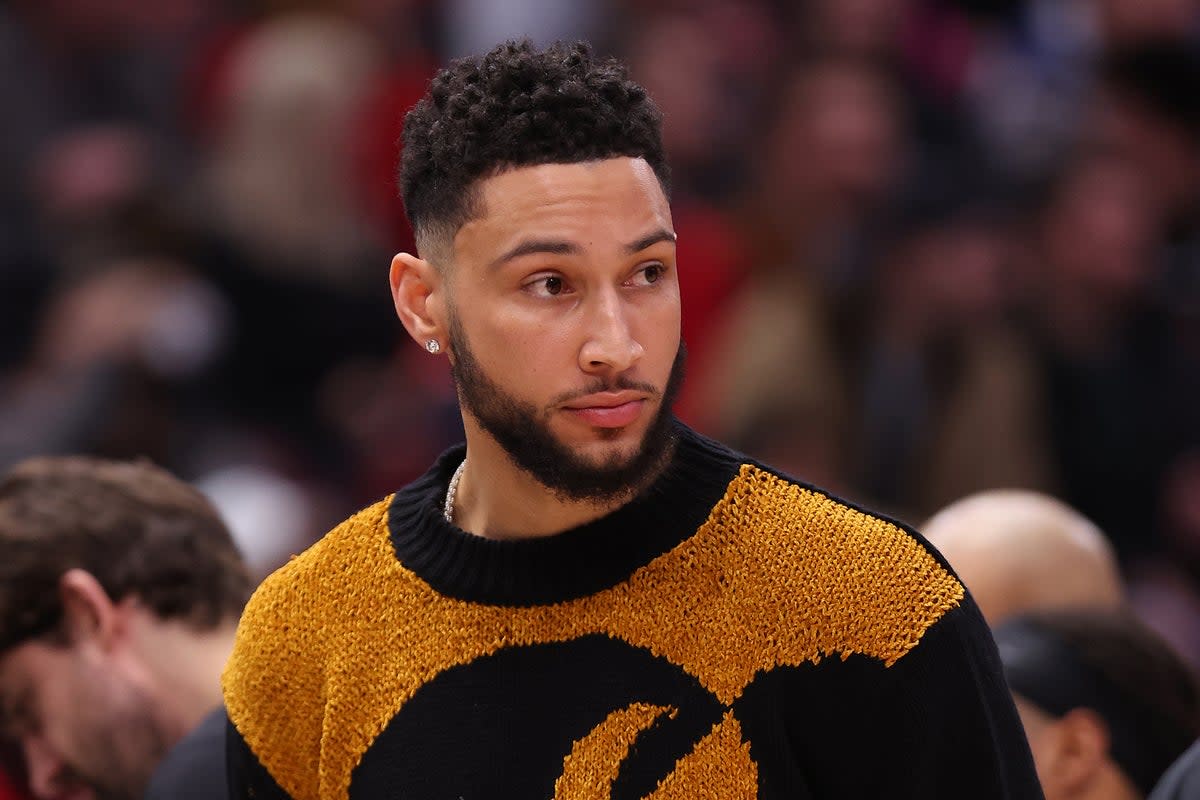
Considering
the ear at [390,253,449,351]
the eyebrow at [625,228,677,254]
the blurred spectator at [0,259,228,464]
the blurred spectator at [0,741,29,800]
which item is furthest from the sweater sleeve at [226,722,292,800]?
the blurred spectator at [0,259,228,464]

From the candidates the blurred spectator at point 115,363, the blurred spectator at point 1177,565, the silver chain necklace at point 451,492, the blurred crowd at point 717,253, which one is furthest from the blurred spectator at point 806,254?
the silver chain necklace at point 451,492

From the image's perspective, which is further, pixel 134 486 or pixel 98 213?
pixel 98 213

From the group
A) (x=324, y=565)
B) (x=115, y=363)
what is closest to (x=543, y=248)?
(x=324, y=565)

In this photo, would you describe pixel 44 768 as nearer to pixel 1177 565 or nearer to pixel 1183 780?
pixel 1183 780

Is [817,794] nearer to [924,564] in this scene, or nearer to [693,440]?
[924,564]

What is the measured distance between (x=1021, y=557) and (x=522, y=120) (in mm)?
1524

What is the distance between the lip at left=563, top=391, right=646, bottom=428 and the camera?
6.72ft

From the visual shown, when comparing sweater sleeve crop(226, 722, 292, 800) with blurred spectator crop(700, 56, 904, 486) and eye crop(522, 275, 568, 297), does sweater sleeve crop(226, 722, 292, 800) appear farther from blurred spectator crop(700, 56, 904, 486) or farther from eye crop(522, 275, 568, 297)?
blurred spectator crop(700, 56, 904, 486)

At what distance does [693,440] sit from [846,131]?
3.88 metres

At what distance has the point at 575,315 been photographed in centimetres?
204

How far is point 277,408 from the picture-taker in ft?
17.9

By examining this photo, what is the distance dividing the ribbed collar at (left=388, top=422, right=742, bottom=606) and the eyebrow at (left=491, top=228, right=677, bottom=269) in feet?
0.84

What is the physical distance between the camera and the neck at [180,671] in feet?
9.75

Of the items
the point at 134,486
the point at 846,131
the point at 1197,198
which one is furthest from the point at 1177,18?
the point at 134,486
